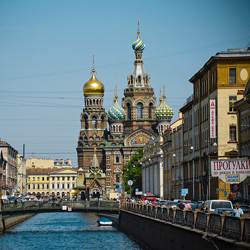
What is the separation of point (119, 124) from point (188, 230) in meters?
146

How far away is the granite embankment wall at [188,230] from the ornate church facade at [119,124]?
392 feet

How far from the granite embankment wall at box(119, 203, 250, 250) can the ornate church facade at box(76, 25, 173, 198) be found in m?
120

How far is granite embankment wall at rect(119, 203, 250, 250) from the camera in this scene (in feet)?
75.8

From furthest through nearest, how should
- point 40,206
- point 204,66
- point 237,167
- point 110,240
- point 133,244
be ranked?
point 40,206, point 204,66, point 110,240, point 133,244, point 237,167

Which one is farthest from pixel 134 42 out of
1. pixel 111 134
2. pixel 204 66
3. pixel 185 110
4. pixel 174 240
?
pixel 174 240

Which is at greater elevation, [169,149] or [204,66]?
[204,66]

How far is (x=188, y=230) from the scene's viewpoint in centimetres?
2988

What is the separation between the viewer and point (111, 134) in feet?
580

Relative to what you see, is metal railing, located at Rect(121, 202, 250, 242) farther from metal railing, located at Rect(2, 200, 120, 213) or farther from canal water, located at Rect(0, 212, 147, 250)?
metal railing, located at Rect(2, 200, 120, 213)

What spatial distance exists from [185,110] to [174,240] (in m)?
44.6

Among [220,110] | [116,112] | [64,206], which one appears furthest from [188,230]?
[116,112]

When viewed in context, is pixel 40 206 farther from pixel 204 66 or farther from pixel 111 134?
pixel 111 134

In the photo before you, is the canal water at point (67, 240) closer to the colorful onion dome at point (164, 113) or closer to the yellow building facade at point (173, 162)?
the yellow building facade at point (173, 162)

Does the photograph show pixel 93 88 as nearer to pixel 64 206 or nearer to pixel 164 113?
pixel 164 113
